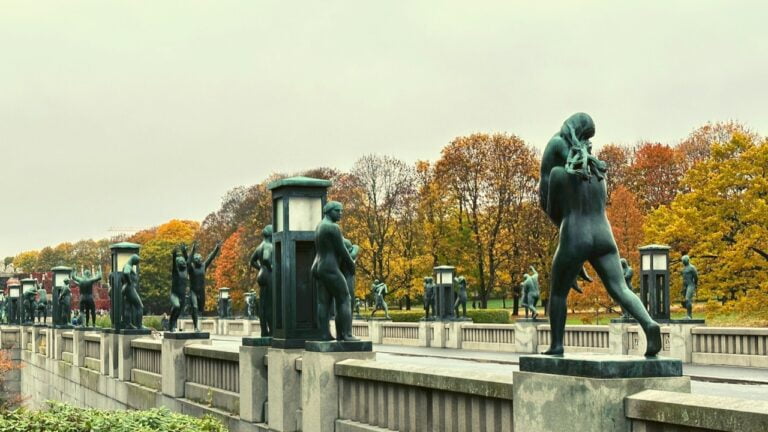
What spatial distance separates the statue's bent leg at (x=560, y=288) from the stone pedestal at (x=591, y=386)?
28cm

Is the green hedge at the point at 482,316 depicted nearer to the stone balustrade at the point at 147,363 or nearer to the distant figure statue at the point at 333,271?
the stone balustrade at the point at 147,363

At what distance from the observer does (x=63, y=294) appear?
4034 cm

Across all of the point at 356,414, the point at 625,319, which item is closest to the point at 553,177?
the point at 356,414

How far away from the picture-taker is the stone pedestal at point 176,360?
19.0 meters

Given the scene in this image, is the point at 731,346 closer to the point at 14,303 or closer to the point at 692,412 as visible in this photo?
the point at 692,412

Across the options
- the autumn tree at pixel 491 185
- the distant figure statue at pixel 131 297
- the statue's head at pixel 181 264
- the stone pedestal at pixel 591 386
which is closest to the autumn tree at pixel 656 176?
the autumn tree at pixel 491 185

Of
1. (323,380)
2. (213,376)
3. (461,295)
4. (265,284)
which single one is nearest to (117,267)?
(213,376)

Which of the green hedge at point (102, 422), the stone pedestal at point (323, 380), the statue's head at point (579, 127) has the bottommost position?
the green hedge at point (102, 422)

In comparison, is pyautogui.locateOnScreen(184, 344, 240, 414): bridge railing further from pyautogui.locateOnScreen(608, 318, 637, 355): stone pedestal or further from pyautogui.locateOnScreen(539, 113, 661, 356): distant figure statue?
pyautogui.locateOnScreen(608, 318, 637, 355): stone pedestal

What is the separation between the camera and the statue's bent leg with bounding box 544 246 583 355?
7.92 meters

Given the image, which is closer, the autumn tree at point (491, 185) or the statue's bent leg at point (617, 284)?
the statue's bent leg at point (617, 284)

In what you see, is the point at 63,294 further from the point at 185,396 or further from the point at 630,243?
the point at 630,243

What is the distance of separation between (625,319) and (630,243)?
89.7 ft

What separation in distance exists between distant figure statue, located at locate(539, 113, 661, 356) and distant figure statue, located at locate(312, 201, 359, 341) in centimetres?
496
